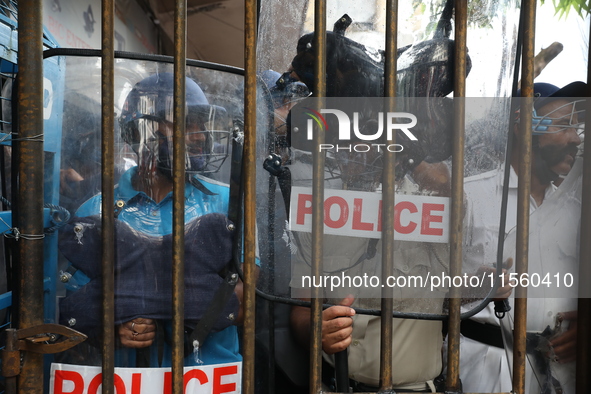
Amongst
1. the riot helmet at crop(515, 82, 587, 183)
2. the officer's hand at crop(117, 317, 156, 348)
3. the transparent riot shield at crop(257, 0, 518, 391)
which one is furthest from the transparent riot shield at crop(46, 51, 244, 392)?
the riot helmet at crop(515, 82, 587, 183)

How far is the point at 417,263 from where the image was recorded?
1.14 metres

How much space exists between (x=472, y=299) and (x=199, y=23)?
519cm

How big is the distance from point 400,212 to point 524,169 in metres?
0.29

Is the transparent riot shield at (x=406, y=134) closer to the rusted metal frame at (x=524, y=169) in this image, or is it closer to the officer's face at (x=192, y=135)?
the rusted metal frame at (x=524, y=169)

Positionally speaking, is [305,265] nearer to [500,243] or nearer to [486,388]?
[500,243]

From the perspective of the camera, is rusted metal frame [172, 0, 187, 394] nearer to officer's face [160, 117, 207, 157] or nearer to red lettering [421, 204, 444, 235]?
officer's face [160, 117, 207, 157]

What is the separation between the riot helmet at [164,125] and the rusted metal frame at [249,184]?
0.19 meters

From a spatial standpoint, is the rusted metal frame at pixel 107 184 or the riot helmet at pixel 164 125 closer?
the rusted metal frame at pixel 107 184

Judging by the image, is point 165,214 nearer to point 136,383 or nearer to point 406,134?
point 136,383

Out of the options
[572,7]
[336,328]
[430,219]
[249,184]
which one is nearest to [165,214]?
[249,184]

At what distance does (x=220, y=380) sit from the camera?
3.94 ft

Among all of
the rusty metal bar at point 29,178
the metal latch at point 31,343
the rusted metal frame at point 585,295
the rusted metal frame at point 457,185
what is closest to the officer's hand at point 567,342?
the rusted metal frame at point 585,295

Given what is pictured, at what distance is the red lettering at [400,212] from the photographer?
3.63 feet

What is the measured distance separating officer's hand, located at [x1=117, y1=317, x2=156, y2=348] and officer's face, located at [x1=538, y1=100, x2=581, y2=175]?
3.71ft
